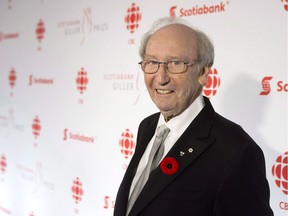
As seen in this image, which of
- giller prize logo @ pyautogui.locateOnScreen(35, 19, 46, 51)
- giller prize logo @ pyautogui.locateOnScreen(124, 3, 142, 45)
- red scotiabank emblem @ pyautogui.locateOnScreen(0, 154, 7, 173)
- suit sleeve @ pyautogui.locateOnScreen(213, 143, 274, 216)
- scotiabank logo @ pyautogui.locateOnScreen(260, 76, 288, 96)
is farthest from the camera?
red scotiabank emblem @ pyautogui.locateOnScreen(0, 154, 7, 173)

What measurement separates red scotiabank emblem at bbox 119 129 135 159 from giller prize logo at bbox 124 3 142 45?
0.54 metres

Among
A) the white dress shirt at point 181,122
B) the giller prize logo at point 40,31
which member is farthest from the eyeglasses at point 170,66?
the giller prize logo at point 40,31

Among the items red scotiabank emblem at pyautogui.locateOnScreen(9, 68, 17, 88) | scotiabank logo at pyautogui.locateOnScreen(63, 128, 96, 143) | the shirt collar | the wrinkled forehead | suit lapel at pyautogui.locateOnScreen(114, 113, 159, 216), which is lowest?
scotiabank logo at pyautogui.locateOnScreen(63, 128, 96, 143)

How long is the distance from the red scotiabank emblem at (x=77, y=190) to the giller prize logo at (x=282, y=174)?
1397 millimetres

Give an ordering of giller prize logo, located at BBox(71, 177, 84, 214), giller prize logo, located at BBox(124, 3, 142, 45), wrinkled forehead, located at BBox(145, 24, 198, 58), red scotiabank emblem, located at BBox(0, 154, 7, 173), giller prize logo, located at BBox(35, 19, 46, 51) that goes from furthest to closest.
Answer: red scotiabank emblem, located at BBox(0, 154, 7, 173) < giller prize logo, located at BBox(35, 19, 46, 51) < giller prize logo, located at BBox(71, 177, 84, 214) < giller prize logo, located at BBox(124, 3, 142, 45) < wrinkled forehead, located at BBox(145, 24, 198, 58)

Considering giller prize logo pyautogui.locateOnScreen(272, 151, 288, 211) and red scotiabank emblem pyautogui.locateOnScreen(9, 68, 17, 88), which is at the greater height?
red scotiabank emblem pyautogui.locateOnScreen(9, 68, 17, 88)

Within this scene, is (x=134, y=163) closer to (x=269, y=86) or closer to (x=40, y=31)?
(x=269, y=86)

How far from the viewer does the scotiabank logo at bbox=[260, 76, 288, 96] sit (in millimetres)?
1306

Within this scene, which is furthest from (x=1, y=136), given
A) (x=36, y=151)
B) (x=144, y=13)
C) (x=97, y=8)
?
(x=144, y=13)

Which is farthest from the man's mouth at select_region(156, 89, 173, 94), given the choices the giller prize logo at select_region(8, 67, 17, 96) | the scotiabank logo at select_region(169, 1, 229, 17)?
the giller prize logo at select_region(8, 67, 17, 96)

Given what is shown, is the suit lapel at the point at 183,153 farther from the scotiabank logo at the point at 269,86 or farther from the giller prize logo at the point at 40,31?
the giller prize logo at the point at 40,31

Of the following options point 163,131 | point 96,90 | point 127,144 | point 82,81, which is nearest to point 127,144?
point 127,144

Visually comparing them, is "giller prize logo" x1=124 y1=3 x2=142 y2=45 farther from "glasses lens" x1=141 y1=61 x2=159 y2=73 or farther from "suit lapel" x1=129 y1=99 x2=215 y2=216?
"suit lapel" x1=129 y1=99 x2=215 y2=216

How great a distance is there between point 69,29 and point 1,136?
4.46 ft
